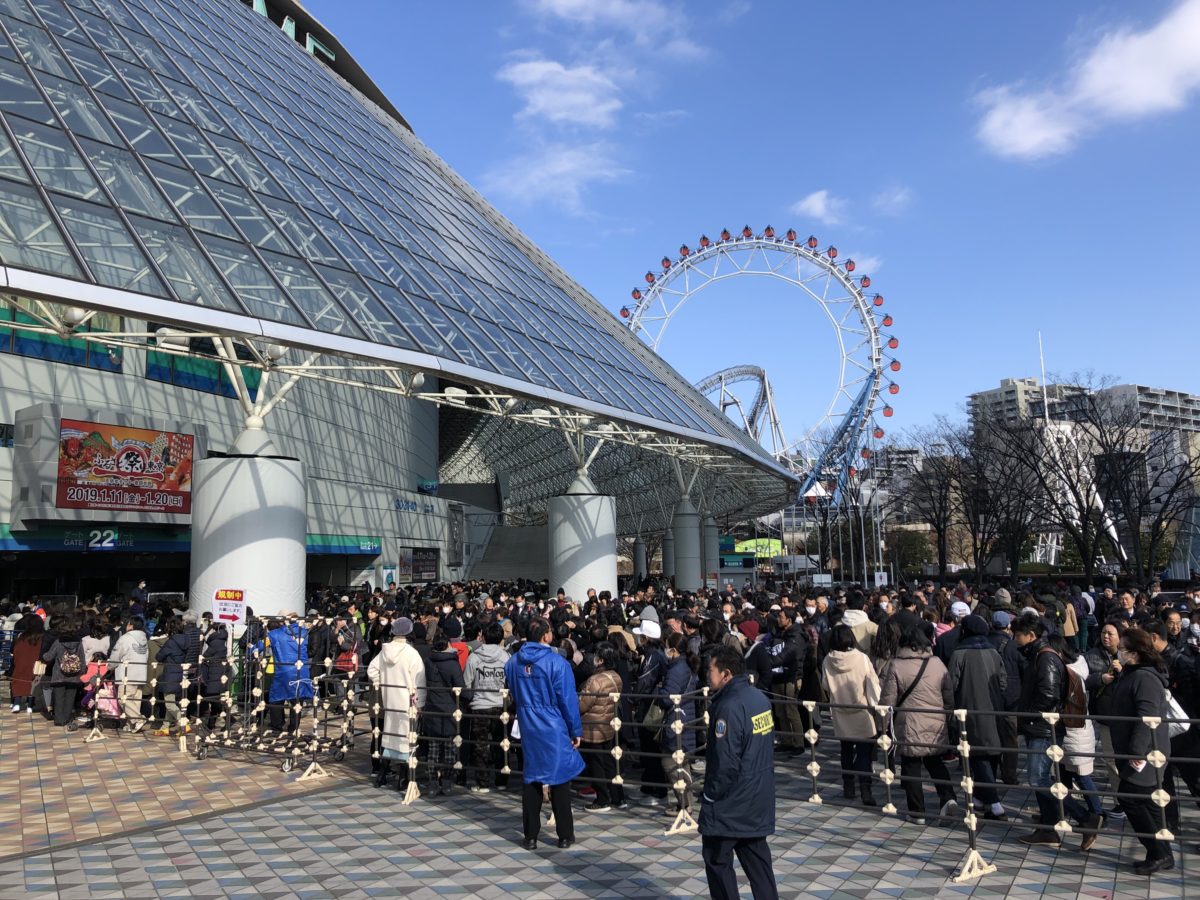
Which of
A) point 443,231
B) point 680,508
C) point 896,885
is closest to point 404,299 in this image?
point 443,231

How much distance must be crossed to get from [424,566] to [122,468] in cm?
1666

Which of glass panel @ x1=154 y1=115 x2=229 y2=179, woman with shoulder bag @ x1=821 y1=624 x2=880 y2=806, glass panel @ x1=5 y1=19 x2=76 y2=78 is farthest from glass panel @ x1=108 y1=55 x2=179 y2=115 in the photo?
woman with shoulder bag @ x1=821 y1=624 x2=880 y2=806

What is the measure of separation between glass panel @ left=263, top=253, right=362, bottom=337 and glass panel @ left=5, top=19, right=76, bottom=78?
5.48 m

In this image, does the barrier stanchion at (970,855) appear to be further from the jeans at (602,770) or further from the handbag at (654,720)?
the jeans at (602,770)

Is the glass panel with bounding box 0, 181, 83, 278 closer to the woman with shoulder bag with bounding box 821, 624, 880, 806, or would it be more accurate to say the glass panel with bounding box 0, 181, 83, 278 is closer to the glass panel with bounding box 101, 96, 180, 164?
the glass panel with bounding box 101, 96, 180, 164

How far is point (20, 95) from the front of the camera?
1325cm

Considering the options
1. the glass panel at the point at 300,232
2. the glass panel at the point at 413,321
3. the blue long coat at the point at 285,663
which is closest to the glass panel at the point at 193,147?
the glass panel at the point at 300,232

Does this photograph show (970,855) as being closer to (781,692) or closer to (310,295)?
(781,692)

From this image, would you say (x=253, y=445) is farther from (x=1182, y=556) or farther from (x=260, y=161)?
(x=1182, y=556)

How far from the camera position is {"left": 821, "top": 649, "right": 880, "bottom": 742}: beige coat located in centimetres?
753

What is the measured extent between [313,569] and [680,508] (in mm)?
15154

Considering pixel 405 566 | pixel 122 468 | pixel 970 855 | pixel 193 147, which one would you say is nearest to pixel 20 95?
pixel 193 147

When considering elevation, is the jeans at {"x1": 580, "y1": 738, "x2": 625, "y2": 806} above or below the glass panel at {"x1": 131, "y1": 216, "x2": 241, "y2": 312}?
below

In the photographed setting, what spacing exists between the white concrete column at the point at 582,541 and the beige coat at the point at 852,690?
1540 cm
